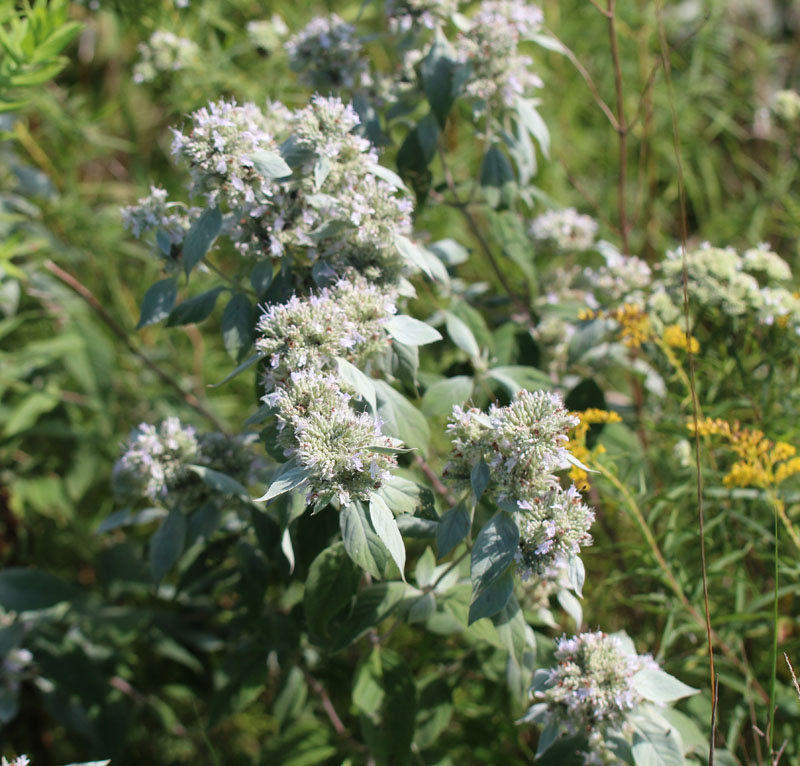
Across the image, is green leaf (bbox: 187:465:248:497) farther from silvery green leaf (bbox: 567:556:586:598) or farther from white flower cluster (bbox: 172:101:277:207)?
silvery green leaf (bbox: 567:556:586:598)

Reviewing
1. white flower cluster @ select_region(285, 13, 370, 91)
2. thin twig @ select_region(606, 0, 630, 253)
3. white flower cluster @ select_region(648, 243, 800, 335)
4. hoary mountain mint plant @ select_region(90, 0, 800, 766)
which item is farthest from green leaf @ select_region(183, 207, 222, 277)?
thin twig @ select_region(606, 0, 630, 253)

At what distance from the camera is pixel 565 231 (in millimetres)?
1836

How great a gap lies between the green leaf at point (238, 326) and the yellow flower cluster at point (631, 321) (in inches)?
26.1

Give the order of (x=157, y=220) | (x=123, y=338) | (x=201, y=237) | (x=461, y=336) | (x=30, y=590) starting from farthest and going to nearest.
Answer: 1. (x=123, y=338)
2. (x=30, y=590)
3. (x=461, y=336)
4. (x=157, y=220)
5. (x=201, y=237)

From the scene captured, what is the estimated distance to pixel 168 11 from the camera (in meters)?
2.14

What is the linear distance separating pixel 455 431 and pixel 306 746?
0.81 meters

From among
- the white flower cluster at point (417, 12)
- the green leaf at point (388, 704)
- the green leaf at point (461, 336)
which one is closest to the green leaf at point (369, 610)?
the green leaf at point (388, 704)

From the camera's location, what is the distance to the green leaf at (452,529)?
1.09 metres

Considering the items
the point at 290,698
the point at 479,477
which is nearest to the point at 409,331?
the point at 479,477

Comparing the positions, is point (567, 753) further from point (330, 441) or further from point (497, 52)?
point (497, 52)

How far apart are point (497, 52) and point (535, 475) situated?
894 mm

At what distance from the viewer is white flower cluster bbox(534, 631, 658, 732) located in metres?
1.09

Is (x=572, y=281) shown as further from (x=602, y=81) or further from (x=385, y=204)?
(x=602, y=81)

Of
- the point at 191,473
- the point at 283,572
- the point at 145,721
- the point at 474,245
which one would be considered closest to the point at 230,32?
the point at 474,245
